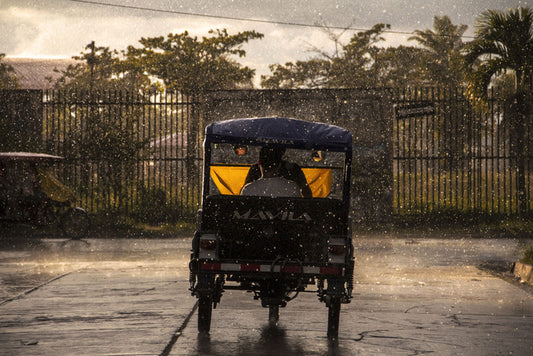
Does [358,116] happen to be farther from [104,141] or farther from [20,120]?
[20,120]

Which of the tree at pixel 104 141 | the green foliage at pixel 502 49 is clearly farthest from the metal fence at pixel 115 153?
the green foliage at pixel 502 49

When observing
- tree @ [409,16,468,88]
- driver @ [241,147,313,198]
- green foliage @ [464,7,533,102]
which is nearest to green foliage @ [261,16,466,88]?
tree @ [409,16,468,88]

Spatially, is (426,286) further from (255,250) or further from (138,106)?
(138,106)

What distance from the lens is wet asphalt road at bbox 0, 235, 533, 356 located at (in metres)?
6.77

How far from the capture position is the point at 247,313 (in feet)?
27.7

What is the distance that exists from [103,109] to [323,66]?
3357 cm

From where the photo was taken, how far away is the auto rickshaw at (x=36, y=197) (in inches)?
703

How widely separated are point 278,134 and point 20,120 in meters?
16.0

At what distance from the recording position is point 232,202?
7.21 metres

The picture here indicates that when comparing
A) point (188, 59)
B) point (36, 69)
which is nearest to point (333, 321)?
point (188, 59)

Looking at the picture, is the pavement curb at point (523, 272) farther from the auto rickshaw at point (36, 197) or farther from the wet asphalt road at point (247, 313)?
the auto rickshaw at point (36, 197)

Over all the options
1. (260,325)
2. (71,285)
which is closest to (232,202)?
(260,325)

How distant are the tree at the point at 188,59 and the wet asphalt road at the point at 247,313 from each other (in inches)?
1379

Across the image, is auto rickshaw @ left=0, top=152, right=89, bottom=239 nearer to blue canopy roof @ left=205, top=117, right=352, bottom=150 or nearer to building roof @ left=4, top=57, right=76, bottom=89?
blue canopy roof @ left=205, top=117, right=352, bottom=150
